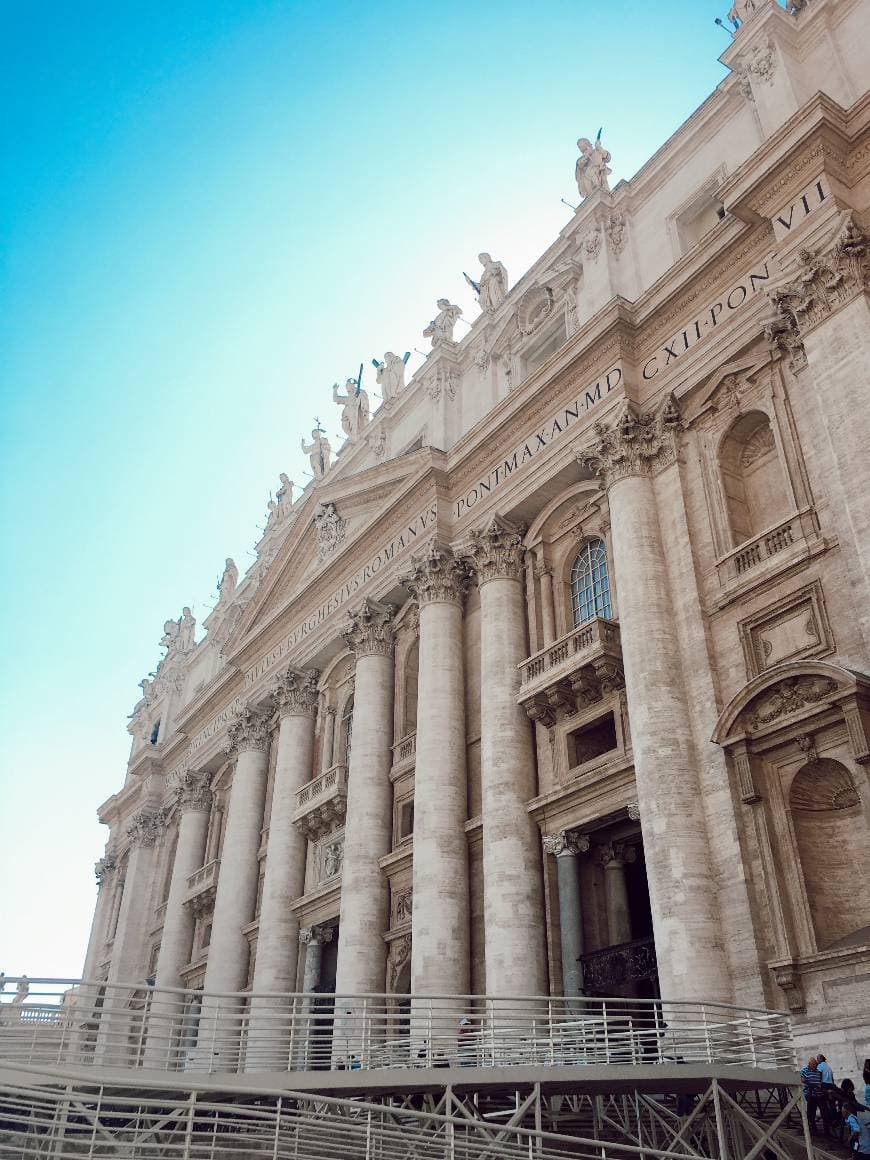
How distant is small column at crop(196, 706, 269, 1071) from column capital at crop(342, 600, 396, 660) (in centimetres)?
729

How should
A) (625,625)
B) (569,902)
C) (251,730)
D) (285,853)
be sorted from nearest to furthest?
(625,625) → (569,902) → (285,853) → (251,730)

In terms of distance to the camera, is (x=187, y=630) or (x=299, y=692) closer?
(x=299, y=692)

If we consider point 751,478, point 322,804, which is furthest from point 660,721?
point 322,804

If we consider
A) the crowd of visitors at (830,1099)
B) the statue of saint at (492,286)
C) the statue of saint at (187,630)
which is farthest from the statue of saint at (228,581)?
the crowd of visitors at (830,1099)

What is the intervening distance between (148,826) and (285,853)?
53.3 ft

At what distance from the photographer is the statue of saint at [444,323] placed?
31641mm

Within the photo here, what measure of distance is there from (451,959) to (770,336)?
13765mm

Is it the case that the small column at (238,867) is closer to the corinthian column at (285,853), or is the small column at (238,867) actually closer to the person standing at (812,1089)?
the corinthian column at (285,853)

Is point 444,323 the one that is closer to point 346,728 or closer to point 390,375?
point 390,375

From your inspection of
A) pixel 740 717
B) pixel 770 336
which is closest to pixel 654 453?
pixel 770 336

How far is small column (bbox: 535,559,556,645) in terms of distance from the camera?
23688mm

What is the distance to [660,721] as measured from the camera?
18547 millimetres

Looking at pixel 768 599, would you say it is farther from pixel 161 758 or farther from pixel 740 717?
pixel 161 758

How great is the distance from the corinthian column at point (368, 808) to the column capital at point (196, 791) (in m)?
13.1
